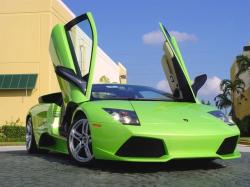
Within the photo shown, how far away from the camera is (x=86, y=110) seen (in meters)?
5.88


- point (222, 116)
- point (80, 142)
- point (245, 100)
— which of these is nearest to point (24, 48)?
point (80, 142)

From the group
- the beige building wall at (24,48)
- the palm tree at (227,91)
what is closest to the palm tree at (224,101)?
the palm tree at (227,91)

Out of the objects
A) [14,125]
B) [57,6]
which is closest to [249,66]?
[57,6]

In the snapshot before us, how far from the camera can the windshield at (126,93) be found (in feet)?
21.0

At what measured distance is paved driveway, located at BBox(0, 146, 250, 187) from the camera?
4609 millimetres

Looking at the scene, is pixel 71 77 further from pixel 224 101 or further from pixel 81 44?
pixel 224 101

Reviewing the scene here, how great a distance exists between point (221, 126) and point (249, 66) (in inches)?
1147

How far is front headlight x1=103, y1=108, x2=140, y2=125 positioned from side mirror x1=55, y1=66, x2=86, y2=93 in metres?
0.83

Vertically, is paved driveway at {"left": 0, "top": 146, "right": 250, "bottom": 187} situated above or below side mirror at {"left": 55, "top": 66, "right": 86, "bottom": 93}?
below

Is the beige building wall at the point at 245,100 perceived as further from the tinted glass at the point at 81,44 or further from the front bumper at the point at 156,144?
the front bumper at the point at 156,144

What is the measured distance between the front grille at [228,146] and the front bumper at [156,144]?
0.07 feet

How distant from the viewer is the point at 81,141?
19.6ft

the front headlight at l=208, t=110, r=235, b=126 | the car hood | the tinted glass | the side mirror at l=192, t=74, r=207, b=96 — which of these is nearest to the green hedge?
the tinted glass

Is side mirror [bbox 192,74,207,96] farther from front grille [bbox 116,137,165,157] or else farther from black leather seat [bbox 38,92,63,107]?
black leather seat [bbox 38,92,63,107]
